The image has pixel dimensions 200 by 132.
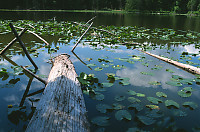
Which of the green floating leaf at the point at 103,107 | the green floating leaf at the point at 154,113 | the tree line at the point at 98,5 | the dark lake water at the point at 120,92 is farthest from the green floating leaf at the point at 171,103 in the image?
the tree line at the point at 98,5

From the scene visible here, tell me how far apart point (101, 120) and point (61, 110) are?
1.68 feet

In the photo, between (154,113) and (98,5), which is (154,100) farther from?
(98,5)

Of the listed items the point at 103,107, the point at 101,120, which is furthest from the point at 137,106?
the point at 101,120

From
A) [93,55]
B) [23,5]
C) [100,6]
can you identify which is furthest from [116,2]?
[93,55]

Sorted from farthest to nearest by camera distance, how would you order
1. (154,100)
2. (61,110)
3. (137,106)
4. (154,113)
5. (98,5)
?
(98,5) < (154,100) < (137,106) < (154,113) < (61,110)

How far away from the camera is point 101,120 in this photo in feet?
6.19

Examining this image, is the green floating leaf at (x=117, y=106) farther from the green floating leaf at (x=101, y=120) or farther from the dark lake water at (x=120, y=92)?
the green floating leaf at (x=101, y=120)

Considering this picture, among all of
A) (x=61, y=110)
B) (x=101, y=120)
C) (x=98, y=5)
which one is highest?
(x=98, y=5)

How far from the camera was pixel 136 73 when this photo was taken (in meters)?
3.36

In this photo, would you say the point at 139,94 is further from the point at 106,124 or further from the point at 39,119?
the point at 39,119

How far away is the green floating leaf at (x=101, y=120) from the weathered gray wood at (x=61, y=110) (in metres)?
0.14

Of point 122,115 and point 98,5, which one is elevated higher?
point 98,5

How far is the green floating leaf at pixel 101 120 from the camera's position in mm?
1842

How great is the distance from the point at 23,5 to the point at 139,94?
44.1m
